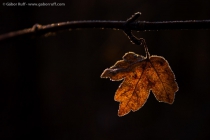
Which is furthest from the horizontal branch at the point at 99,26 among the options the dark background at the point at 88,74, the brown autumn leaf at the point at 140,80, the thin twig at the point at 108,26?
the dark background at the point at 88,74

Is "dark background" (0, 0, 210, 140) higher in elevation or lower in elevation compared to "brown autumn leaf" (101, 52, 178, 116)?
higher

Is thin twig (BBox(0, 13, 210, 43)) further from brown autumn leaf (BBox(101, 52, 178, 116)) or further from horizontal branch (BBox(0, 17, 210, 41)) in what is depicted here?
brown autumn leaf (BBox(101, 52, 178, 116))

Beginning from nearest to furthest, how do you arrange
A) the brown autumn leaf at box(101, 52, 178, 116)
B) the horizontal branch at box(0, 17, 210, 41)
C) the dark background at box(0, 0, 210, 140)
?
the horizontal branch at box(0, 17, 210, 41) → the brown autumn leaf at box(101, 52, 178, 116) → the dark background at box(0, 0, 210, 140)

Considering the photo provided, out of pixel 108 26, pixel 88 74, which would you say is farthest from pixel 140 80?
pixel 88 74

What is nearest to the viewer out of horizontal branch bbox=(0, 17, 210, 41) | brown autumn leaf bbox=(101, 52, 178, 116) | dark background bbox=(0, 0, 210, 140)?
horizontal branch bbox=(0, 17, 210, 41)

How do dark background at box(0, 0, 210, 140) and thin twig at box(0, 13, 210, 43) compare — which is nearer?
thin twig at box(0, 13, 210, 43)

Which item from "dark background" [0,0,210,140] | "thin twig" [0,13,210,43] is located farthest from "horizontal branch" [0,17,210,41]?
"dark background" [0,0,210,140]

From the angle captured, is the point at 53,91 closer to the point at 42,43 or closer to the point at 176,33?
the point at 42,43

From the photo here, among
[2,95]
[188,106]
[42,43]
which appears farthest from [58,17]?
[188,106]
